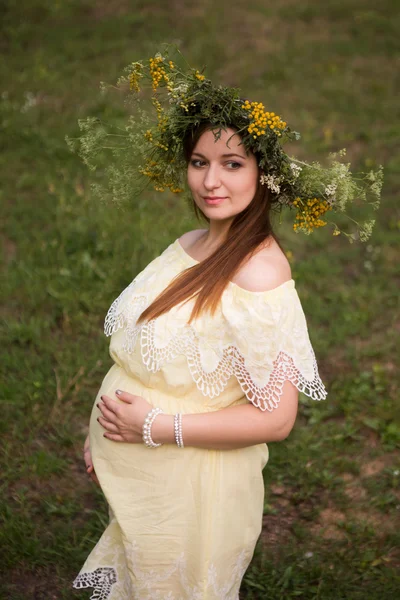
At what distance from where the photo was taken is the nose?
213cm

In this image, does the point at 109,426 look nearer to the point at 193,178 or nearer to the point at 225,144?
the point at 193,178

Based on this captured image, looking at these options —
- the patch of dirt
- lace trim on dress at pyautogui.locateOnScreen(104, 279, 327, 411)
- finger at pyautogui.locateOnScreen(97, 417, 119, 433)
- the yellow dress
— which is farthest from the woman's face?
the patch of dirt

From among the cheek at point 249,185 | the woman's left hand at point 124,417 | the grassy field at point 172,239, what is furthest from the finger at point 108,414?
the grassy field at point 172,239

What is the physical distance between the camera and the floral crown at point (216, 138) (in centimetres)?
213

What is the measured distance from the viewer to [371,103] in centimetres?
764

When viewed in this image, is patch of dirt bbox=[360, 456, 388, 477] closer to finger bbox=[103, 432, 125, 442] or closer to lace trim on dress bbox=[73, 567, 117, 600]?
lace trim on dress bbox=[73, 567, 117, 600]

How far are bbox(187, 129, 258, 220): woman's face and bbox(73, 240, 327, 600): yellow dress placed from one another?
0.27m

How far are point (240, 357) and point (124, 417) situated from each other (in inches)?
16.9

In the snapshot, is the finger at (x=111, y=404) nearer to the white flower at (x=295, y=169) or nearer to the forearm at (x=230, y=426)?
the forearm at (x=230, y=426)

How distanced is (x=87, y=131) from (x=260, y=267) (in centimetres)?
89

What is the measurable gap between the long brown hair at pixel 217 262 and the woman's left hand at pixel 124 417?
274 mm

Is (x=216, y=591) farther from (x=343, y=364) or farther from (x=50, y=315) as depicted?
(x=50, y=315)

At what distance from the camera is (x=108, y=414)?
88.9 inches

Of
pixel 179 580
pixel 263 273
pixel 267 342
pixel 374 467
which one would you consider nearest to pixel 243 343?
pixel 267 342
